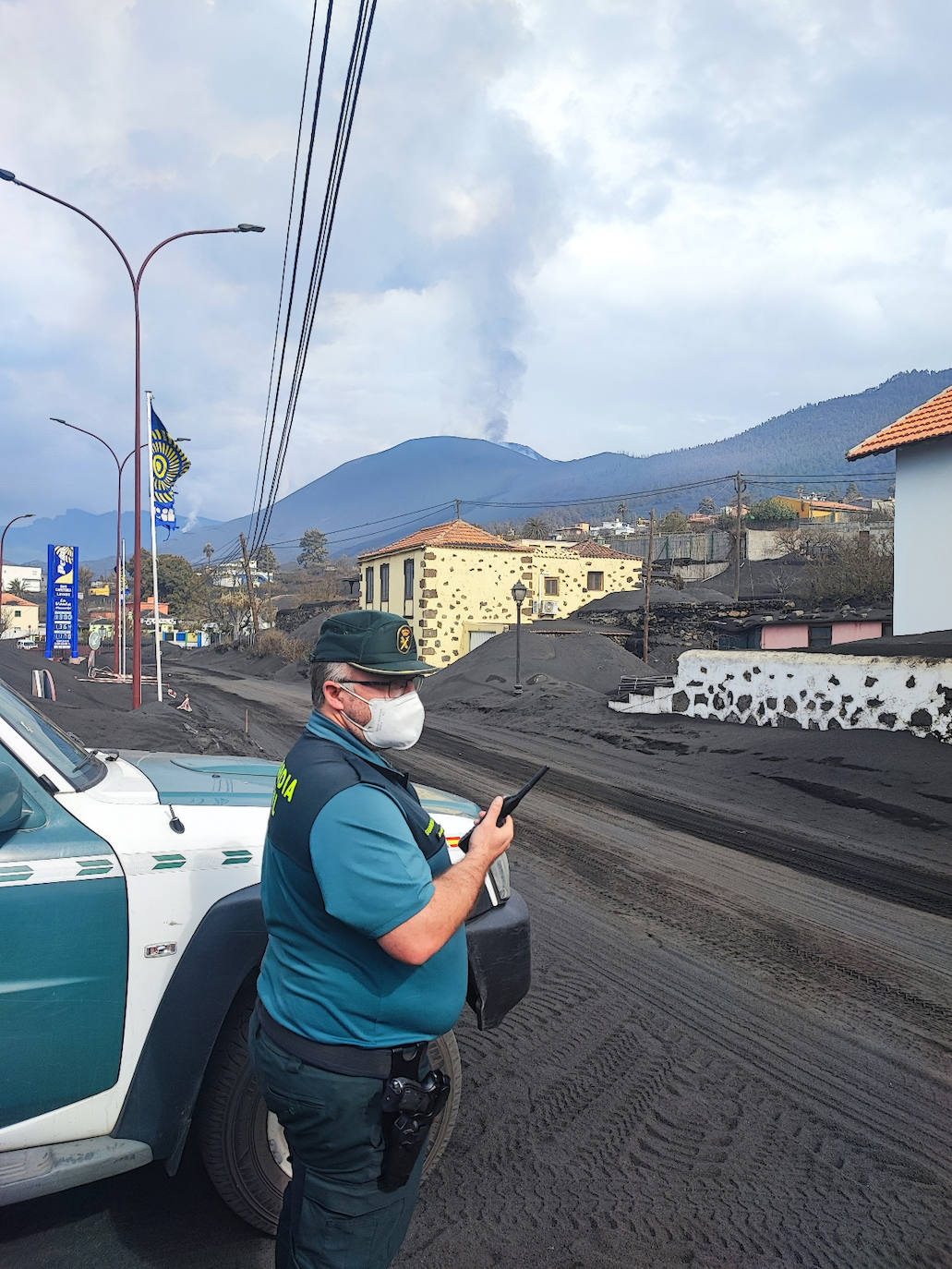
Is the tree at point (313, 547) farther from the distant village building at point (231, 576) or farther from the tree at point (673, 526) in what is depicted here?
the tree at point (673, 526)

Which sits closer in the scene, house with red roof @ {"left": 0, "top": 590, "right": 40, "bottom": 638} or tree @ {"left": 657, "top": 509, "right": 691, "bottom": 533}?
tree @ {"left": 657, "top": 509, "right": 691, "bottom": 533}

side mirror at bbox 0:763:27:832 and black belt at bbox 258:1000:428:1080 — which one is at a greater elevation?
side mirror at bbox 0:763:27:832

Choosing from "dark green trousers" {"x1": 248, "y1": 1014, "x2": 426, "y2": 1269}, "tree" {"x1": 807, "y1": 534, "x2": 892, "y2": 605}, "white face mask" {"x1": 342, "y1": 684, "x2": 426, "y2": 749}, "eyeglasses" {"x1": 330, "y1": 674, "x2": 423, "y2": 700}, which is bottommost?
"dark green trousers" {"x1": 248, "y1": 1014, "x2": 426, "y2": 1269}

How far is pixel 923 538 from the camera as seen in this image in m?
17.8

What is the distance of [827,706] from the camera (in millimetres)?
14414

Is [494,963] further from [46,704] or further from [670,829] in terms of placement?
[46,704]

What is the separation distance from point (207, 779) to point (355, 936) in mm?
1807

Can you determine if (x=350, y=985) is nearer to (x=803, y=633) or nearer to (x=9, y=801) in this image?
(x=9, y=801)

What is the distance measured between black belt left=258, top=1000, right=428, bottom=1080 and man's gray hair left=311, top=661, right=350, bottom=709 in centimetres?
82

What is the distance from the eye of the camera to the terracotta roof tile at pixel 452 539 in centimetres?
3891

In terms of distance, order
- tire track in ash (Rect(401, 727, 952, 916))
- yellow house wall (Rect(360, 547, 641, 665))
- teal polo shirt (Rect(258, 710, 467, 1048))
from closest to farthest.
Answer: teal polo shirt (Rect(258, 710, 467, 1048))
tire track in ash (Rect(401, 727, 952, 916))
yellow house wall (Rect(360, 547, 641, 665))

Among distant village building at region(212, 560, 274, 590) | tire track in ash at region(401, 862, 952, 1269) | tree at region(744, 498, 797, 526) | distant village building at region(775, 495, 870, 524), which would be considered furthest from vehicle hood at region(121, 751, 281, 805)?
distant village building at region(212, 560, 274, 590)

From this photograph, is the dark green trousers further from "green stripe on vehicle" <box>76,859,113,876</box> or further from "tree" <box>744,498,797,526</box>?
"tree" <box>744,498,797,526</box>

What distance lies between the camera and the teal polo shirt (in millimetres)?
1925
